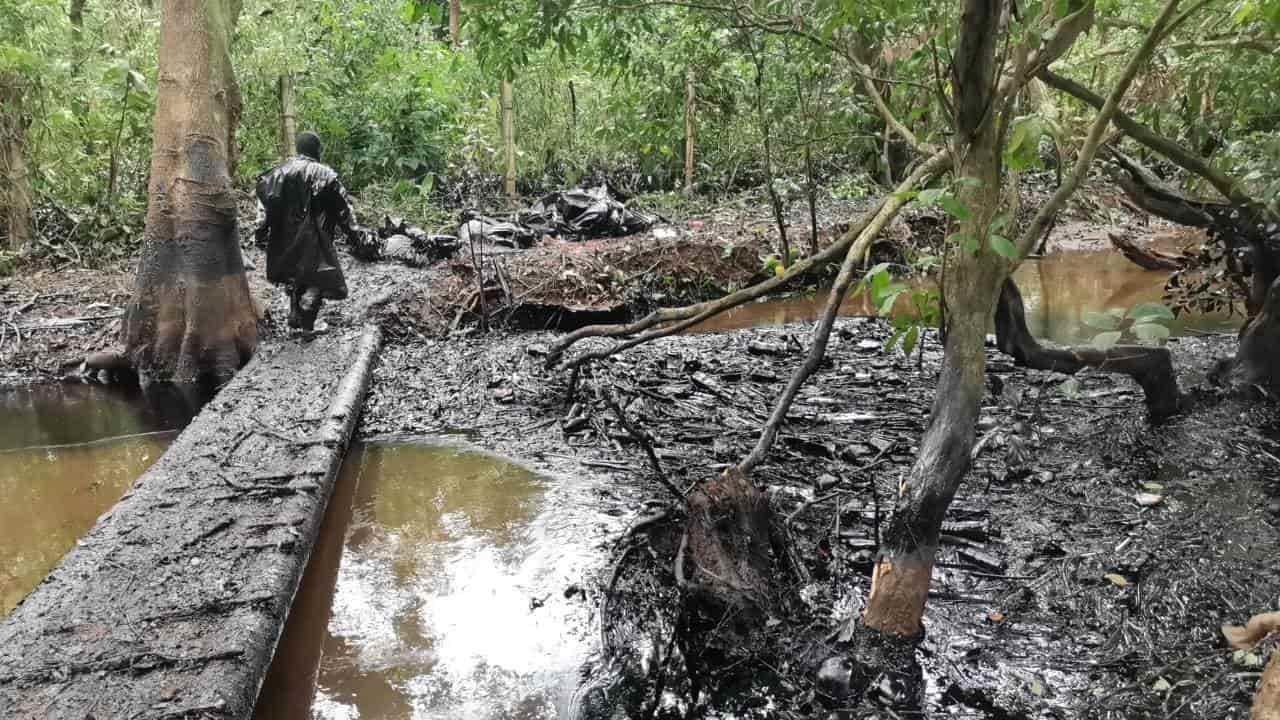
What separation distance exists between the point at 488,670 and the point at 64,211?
32.5 feet

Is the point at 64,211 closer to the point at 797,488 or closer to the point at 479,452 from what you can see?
the point at 479,452

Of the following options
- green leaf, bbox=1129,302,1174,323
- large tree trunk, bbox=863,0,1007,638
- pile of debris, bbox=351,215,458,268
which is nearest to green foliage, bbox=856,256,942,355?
large tree trunk, bbox=863,0,1007,638

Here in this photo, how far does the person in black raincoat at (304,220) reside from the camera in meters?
6.68

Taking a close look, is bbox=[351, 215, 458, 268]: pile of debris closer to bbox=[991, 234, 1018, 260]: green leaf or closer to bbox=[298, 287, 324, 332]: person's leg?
bbox=[298, 287, 324, 332]: person's leg

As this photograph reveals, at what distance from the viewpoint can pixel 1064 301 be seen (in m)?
9.52

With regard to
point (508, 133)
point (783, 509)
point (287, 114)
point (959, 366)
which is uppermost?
point (287, 114)

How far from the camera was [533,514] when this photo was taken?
4.59 meters

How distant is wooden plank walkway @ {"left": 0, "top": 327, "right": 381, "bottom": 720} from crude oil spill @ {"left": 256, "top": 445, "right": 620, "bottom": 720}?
0.31 meters

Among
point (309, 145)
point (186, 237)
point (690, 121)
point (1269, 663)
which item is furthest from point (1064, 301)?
point (186, 237)

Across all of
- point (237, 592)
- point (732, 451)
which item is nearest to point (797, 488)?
point (732, 451)

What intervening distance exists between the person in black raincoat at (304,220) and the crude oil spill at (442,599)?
2307mm

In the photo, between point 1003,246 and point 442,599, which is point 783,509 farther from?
point 1003,246

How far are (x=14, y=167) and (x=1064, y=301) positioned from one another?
12.3m

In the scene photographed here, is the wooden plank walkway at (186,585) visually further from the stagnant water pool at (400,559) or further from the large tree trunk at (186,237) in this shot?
the large tree trunk at (186,237)
